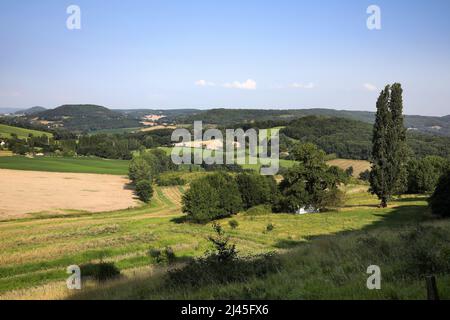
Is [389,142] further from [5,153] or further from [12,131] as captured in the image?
[12,131]

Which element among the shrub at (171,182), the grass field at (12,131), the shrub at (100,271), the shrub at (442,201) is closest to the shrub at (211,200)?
the shrub at (442,201)

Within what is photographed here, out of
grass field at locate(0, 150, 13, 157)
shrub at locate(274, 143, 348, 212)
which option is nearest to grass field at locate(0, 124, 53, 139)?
grass field at locate(0, 150, 13, 157)

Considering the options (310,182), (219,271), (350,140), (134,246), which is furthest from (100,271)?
(350,140)

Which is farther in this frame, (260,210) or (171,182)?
(171,182)

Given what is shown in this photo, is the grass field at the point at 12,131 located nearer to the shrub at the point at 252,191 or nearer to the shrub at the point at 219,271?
the shrub at the point at 252,191

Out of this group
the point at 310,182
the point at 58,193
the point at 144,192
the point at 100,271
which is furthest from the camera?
the point at 144,192

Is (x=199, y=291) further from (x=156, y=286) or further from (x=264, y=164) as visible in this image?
(x=264, y=164)

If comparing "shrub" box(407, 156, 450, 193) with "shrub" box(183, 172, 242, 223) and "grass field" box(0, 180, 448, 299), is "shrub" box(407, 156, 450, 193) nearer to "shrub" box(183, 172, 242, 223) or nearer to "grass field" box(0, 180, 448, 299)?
"grass field" box(0, 180, 448, 299)
